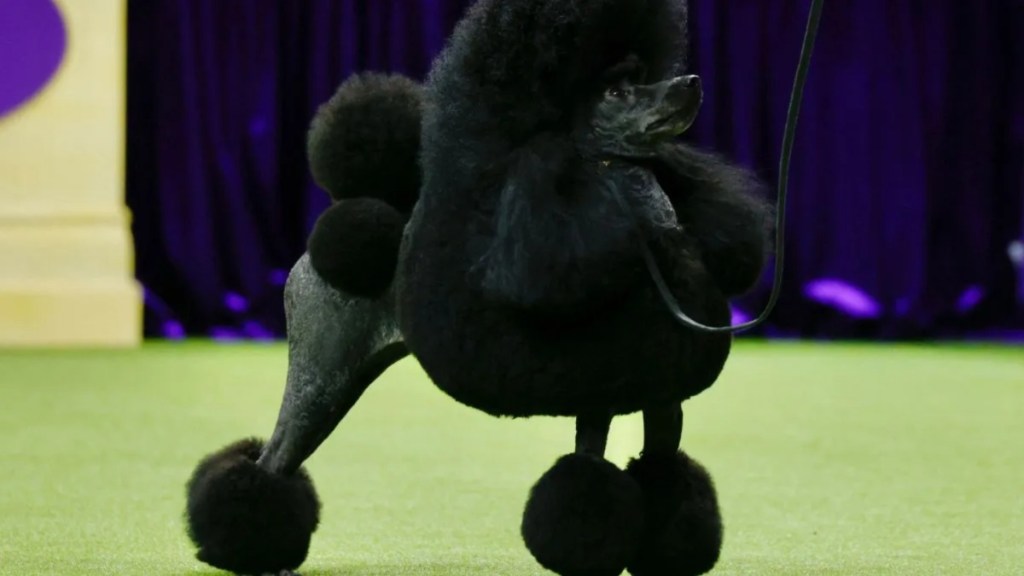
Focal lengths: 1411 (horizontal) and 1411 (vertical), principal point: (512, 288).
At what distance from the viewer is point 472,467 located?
9.46 ft

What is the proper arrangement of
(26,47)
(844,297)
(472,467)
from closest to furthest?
(472,467), (26,47), (844,297)

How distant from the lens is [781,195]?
1.30 metres

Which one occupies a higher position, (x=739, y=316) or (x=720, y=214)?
(x=720, y=214)

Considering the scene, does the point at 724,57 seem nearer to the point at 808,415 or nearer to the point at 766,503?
the point at 808,415

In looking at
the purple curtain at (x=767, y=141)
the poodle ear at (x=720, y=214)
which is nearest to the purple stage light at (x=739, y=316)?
the purple curtain at (x=767, y=141)

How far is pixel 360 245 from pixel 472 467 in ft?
4.77

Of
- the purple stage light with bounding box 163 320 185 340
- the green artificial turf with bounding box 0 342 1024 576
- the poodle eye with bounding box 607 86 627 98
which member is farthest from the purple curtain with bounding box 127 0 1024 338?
the poodle eye with bounding box 607 86 627 98

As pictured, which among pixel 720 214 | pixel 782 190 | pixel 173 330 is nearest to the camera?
pixel 782 190

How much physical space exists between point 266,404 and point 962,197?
386 cm

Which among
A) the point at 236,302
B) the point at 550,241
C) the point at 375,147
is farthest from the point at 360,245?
the point at 236,302

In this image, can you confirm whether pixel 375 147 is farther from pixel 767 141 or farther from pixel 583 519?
pixel 767 141

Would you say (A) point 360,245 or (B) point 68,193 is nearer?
(A) point 360,245

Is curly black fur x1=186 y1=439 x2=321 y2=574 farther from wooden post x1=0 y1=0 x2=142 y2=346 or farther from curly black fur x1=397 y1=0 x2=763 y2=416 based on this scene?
wooden post x1=0 y1=0 x2=142 y2=346

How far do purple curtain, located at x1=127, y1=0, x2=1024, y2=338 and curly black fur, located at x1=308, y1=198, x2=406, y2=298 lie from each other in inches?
185
